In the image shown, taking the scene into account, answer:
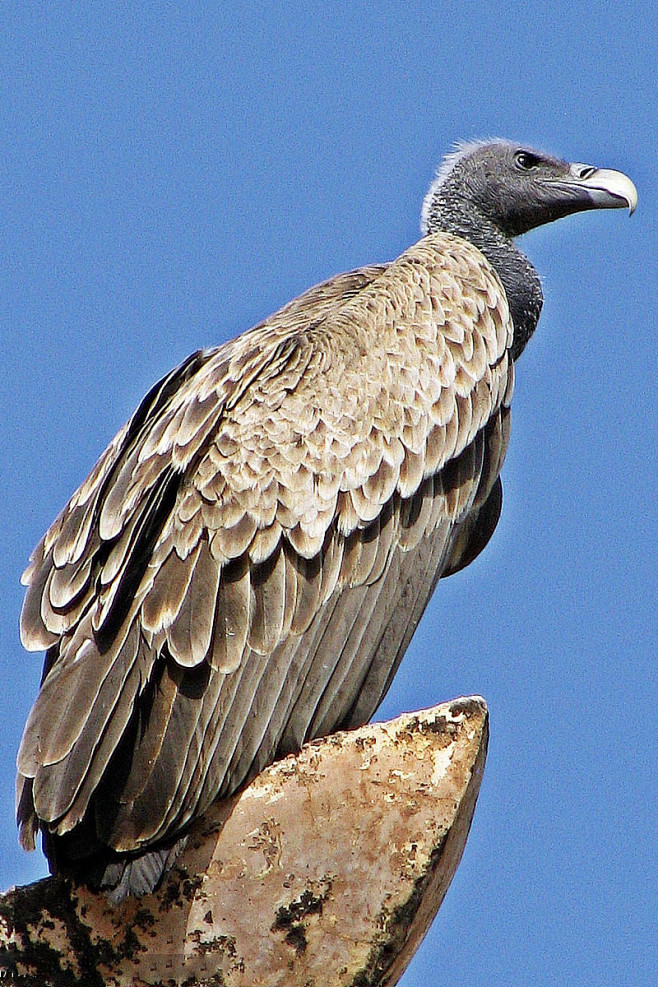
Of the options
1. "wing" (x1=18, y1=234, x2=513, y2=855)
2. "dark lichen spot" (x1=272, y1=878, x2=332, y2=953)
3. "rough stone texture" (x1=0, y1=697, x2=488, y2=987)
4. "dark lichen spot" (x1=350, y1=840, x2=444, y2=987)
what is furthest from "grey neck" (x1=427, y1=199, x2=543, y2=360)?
"dark lichen spot" (x1=272, y1=878, x2=332, y2=953)

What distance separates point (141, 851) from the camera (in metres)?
5.77

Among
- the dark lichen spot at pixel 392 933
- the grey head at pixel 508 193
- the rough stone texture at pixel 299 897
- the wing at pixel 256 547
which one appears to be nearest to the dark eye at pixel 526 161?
the grey head at pixel 508 193

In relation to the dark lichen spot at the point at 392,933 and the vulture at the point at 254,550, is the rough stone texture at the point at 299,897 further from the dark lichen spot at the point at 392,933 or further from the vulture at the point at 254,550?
the vulture at the point at 254,550

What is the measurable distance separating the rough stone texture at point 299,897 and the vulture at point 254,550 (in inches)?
7.4

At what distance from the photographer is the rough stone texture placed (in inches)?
226

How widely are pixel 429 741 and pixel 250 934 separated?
1062 mm

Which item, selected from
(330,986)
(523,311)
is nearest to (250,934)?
(330,986)

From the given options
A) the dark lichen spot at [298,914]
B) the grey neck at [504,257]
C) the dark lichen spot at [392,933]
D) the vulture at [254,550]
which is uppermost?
the grey neck at [504,257]

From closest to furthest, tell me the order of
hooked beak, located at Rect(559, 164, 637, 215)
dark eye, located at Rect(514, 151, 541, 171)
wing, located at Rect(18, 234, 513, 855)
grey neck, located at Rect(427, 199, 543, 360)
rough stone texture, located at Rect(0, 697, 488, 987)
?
rough stone texture, located at Rect(0, 697, 488, 987) → wing, located at Rect(18, 234, 513, 855) → grey neck, located at Rect(427, 199, 543, 360) → hooked beak, located at Rect(559, 164, 637, 215) → dark eye, located at Rect(514, 151, 541, 171)

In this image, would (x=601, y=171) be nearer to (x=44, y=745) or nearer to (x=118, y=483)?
(x=118, y=483)

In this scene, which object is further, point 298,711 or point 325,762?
point 298,711

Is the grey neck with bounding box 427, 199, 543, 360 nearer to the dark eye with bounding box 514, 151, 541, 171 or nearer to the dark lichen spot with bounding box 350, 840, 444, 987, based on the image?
the dark eye with bounding box 514, 151, 541, 171

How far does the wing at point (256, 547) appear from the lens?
19.2 ft

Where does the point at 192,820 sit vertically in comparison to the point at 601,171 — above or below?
below
